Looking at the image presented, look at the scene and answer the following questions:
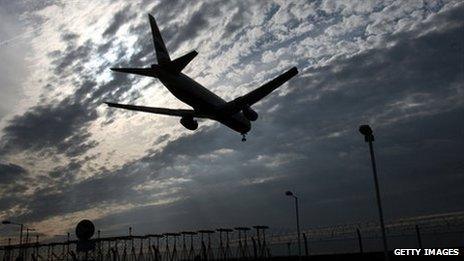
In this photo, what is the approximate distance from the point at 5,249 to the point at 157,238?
2973 centimetres

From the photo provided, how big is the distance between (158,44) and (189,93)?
6.60 meters

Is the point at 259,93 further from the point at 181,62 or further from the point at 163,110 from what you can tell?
the point at 163,110

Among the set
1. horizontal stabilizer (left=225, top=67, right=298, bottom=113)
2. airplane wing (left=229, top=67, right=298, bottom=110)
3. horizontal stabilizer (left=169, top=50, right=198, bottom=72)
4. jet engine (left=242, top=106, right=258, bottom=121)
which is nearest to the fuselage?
horizontal stabilizer (left=169, top=50, right=198, bottom=72)

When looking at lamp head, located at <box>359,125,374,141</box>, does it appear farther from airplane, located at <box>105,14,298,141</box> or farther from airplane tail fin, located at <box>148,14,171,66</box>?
airplane tail fin, located at <box>148,14,171,66</box>

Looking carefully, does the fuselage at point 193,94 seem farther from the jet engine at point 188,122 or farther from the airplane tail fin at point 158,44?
the airplane tail fin at point 158,44

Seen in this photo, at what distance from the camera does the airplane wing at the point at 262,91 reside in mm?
33250

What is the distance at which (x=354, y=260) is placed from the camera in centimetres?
4294

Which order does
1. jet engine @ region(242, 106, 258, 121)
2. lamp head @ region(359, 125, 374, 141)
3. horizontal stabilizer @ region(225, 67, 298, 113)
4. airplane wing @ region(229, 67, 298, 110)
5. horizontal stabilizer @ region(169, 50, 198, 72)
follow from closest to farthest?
lamp head @ region(359, 125, 374, 141), airplane wing @ region(229, 67, 298, 110), horizontal stabilizer @ region(225, 67, 298, 113), horizontal stabilizer @ region(169, 50, 198, 72), jet engine @ region(242, 106, 258, 121)

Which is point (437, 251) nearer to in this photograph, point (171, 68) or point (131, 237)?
point (171, 68)

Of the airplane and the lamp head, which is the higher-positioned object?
the airplane

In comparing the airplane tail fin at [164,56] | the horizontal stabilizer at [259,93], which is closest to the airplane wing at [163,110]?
the horizontal stabilizer at [259,93]

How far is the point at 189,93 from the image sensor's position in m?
37.8

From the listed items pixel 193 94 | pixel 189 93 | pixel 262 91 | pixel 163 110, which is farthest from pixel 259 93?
pixel 163 110

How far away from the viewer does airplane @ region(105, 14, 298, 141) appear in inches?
1412
